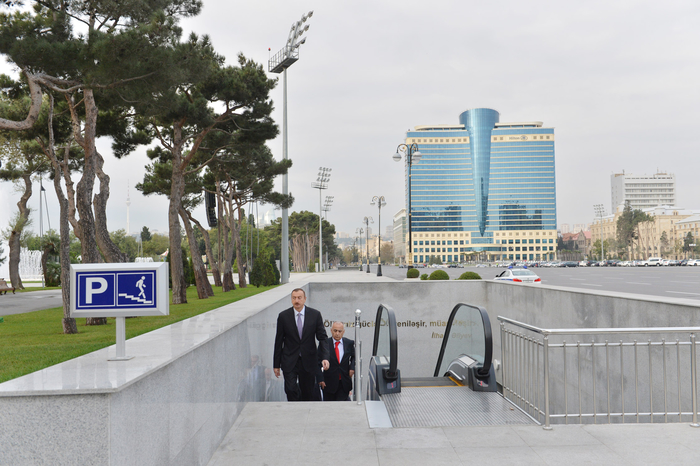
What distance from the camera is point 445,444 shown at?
4.58 m

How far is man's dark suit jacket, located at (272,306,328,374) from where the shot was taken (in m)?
6.64

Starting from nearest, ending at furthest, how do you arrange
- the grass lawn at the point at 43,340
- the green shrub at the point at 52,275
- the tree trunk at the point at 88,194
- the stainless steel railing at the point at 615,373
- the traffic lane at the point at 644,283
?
the stainless steel railing at the point at 615,373 → the grass lawn at the point at 43,340 → the tree trunk at the point at 88,194 → the traffic lane at the point at 644,283 → the green shrub at the point at 52,275

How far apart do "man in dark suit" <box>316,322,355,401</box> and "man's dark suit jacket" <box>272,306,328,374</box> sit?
1.15 m

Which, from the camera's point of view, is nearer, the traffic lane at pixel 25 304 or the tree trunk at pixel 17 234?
the traffic lane at pixel 25 304

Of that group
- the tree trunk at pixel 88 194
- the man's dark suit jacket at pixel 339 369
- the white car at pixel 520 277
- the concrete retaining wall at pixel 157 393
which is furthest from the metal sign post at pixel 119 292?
the white car at pixel 520 277

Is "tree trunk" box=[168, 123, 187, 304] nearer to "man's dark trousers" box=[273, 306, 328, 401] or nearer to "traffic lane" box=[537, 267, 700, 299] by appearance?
"man's dark trousers" box=[273, 306, 328, 401]

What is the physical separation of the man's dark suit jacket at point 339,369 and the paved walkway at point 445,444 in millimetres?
2455

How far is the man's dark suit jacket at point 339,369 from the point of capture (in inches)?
310

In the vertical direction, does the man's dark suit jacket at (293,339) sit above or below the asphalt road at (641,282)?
above

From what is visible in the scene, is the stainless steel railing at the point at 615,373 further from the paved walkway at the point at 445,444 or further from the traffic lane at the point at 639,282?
the traffic lane at the point at 639,282

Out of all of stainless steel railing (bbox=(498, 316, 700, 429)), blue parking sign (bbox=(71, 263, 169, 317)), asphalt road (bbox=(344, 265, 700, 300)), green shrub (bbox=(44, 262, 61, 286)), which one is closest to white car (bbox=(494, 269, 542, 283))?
asphalt road (bbox=(344, 265, 700, 300))

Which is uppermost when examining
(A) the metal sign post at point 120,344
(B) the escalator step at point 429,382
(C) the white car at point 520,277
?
(A) the metal sign post at point 120,344

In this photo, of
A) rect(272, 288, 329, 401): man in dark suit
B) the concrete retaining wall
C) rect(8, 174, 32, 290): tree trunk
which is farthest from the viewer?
rect(8, 174, 32, 290): tree trunk

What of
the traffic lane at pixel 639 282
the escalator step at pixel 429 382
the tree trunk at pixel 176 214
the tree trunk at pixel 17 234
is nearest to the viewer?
the escalator step at pixel 429 382
